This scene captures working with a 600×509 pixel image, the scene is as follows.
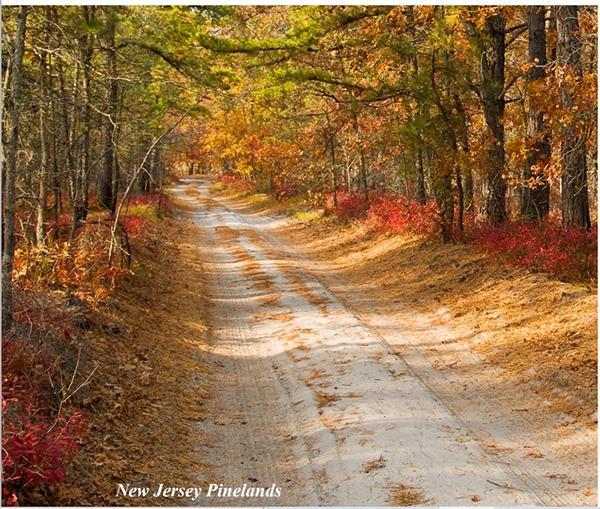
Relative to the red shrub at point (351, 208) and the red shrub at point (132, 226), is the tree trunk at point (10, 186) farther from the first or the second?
the red shrub at point (351, 208)

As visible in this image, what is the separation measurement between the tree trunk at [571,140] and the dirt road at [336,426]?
15.8 ft

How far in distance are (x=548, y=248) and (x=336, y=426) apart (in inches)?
289

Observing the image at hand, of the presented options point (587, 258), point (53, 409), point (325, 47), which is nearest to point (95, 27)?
point (325, 47)

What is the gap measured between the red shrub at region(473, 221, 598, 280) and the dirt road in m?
3.76

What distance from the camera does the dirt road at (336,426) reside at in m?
5.47

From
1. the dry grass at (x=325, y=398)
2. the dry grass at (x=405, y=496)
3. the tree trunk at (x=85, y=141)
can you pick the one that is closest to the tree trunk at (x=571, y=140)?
the dry grass at (x=325, y=398)

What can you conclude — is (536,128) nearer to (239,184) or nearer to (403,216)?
(403,216)

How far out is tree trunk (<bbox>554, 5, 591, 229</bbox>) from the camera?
10.3 m

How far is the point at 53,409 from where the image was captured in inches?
244

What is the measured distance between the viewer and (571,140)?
1105 cm

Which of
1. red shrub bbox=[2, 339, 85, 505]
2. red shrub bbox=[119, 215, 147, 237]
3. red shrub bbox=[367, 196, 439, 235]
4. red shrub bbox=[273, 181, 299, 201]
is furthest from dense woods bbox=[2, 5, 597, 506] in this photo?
red shrub bbox=[273, 181, 299, 201]

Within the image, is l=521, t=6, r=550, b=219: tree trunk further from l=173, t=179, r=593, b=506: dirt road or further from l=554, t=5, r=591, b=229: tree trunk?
l=173, t=179, r=593, b=506: dirt road

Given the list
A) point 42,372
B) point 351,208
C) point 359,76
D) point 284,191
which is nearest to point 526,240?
point 359,76

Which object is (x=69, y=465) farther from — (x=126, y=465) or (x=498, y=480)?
(x=498, y=480)
